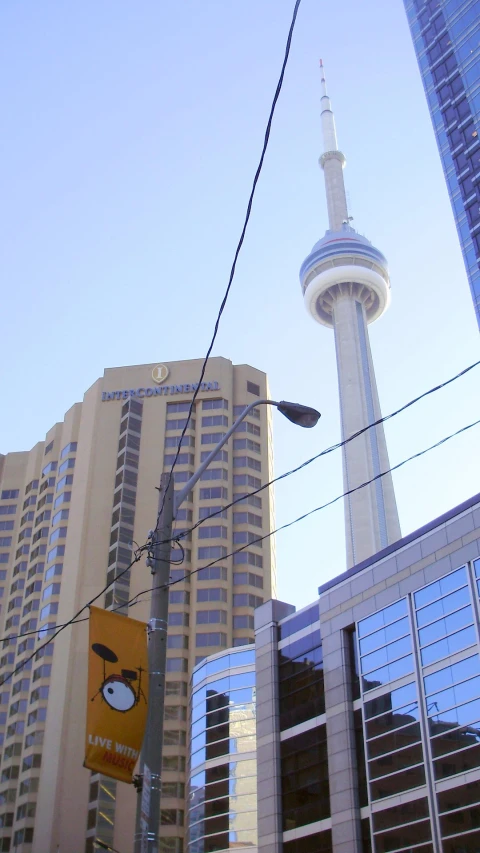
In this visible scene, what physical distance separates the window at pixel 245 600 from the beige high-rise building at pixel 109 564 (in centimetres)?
11

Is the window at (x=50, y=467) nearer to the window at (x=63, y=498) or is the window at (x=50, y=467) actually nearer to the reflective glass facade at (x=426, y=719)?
the window at (x=63, y=498)

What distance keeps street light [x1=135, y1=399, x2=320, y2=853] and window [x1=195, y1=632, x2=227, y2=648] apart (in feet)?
255

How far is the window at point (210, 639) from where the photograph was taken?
299 ft

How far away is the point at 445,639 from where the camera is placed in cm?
4084

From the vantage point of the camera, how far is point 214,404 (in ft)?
364

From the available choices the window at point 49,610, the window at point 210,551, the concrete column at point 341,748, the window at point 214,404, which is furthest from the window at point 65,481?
the concrete column at point 341,748

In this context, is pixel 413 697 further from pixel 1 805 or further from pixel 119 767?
pixel 1 805

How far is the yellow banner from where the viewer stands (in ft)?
42.3

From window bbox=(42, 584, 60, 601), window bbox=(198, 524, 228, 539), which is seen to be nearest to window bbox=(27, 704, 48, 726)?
window bbox=(42, 584, 60, 601)

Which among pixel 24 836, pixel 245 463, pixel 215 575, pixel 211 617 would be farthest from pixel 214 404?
pixel 24 836

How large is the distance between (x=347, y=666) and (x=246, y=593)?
48.9 metres

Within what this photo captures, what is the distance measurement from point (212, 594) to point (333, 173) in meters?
110

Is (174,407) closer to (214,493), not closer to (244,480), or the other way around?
(244,480)

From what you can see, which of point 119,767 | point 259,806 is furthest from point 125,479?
point 119,767
